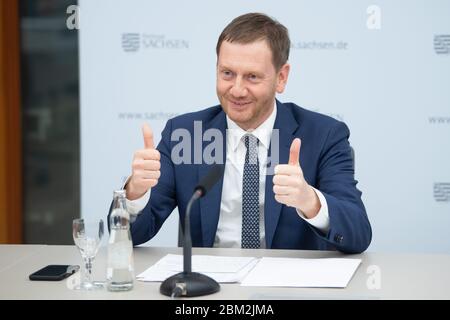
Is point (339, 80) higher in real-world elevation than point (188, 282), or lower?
higher

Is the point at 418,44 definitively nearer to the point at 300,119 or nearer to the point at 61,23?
the point at 300,119

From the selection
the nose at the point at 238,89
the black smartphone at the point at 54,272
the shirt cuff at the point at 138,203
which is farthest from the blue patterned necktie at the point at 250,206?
the black smartphone at the point at 54,272

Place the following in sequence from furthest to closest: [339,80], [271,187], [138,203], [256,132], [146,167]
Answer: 1. [339,80]
2. [256,132]
3. [271,187]
4. [138,203]
5. [146,167]

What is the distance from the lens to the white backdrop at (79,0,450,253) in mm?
3754

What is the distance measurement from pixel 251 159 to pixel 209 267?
59 cm

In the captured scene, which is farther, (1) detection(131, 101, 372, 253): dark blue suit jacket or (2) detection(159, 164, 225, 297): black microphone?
(1) detection(131, 101, 372, 253): dark blue suit jacket

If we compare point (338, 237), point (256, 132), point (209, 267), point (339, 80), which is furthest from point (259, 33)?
point (339, 80)

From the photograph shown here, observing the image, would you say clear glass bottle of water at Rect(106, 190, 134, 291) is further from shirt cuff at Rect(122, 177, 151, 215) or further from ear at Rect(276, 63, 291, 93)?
ear at Rect(276, 63, 291, 93)

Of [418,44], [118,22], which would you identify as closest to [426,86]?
[418,44]

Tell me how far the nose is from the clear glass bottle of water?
78 cm

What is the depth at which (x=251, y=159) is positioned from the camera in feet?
8.21

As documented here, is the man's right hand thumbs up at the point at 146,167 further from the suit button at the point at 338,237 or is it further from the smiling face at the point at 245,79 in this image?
the suit button at the point at 338,237

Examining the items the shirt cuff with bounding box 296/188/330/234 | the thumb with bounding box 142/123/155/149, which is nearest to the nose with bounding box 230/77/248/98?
the thumb with bounding box 142/123/155/149

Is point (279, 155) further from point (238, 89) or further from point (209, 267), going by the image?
point (209, 267)
